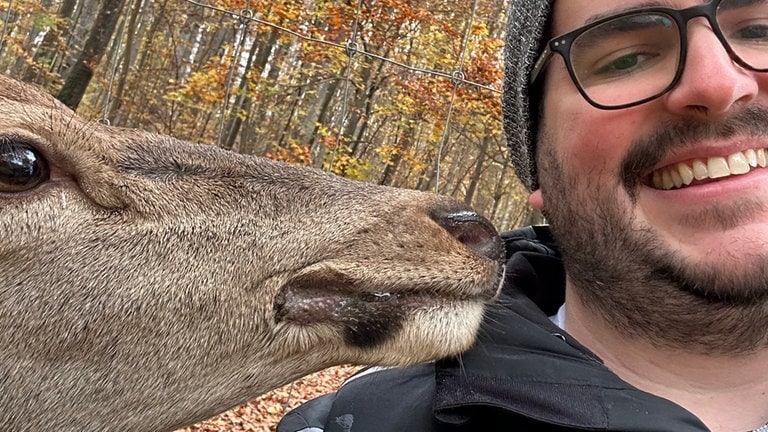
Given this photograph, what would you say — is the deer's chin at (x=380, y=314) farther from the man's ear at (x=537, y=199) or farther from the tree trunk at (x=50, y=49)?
the tree trunk at (x=50, y=49)

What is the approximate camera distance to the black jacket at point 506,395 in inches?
79.9

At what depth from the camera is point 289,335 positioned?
2332 millimetres

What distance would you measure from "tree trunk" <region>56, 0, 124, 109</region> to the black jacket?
29.6 feet

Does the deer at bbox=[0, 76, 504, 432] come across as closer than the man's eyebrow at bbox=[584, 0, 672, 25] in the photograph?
Yes

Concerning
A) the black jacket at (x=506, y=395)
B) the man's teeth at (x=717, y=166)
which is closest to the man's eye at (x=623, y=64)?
the man's teeth at (x=717, y=166)

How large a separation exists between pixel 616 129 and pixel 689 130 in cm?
27

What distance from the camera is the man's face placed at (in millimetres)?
2283

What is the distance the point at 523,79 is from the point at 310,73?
36.6 ft

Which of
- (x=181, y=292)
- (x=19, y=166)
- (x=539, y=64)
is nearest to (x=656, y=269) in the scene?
(x=539, y=64)

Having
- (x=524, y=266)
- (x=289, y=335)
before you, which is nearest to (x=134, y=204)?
(x=289, y=335)

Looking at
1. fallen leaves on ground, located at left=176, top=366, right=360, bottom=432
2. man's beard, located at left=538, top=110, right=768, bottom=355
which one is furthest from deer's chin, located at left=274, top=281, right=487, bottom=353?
fallen leaves on ground, located at left=176, top=366, right=360, bottom=432

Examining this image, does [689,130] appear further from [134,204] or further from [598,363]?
[134,204]

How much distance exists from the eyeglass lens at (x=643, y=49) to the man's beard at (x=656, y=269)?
0.20 m

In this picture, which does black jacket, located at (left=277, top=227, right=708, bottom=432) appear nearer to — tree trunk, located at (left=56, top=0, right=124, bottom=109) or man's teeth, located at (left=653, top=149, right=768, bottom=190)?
man's teeth, located at (left=653, top=149, right=768, bottom=190)
